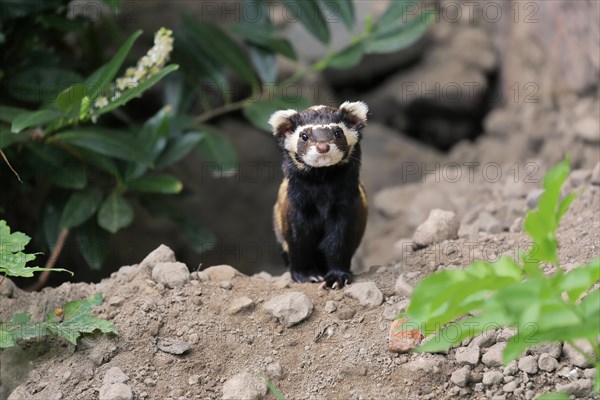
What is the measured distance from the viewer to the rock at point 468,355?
4.53m

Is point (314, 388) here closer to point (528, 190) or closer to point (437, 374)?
point (437, 374)

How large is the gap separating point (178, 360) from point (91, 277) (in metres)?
4.72

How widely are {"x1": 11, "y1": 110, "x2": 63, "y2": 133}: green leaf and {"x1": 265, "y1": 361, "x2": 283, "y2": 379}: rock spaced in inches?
103

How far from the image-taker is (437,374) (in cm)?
450

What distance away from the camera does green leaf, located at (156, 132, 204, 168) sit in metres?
7.29

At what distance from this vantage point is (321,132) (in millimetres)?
5719

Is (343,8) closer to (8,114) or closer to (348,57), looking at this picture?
(348,57)

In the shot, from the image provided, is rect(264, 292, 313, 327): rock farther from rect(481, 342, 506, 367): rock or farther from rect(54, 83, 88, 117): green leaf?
rect(54, 83, 88, 117): green leaf

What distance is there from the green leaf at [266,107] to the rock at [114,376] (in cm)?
358

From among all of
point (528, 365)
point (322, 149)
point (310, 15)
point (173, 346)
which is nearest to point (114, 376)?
point (173, 346)

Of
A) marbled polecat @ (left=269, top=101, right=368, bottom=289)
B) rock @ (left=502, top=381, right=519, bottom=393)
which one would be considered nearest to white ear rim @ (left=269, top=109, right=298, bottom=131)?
marbled polecat @ (left=269, top=101, right=368, bottom=289)

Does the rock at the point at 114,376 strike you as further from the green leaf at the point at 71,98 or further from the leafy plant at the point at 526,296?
the green leaf at the point at 71,98

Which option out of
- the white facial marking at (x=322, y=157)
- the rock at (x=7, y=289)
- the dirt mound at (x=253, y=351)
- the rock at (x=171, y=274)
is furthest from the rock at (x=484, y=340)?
the rock at (x=7, y=289)

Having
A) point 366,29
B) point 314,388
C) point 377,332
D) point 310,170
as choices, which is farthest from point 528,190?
point 314,388
